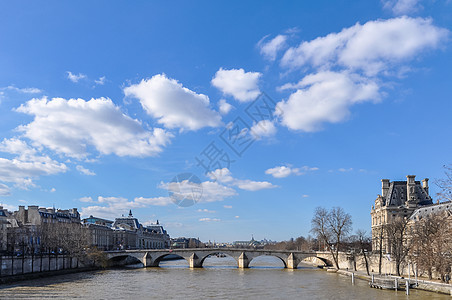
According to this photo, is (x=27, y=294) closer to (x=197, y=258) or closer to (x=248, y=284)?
(x=248, y=284)

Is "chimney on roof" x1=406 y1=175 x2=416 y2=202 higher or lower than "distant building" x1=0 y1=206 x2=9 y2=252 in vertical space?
higher

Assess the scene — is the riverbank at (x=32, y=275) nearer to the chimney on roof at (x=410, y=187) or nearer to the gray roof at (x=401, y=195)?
the gray roof at (x=401, y=195)

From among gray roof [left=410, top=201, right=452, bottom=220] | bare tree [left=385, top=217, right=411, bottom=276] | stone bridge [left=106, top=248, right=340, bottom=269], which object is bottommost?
stone bridge [left=106, top=248, right=340, bottom=269]

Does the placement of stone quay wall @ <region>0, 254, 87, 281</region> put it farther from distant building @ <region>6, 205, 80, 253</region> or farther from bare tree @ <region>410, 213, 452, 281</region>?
bare tree @ <region>410, 213, 452, 281</region>

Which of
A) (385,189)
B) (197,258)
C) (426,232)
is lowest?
(197,258)

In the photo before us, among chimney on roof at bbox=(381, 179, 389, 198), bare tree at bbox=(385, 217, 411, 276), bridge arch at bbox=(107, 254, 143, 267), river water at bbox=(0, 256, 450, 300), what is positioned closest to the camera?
river water at bbox=(0, 256, 450, 300)

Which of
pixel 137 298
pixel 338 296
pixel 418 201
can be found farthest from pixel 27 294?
pixel 418 201

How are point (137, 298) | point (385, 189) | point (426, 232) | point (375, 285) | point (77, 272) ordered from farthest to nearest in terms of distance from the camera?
point (385, 189) → point (77, 272) → point (426, 232) → point (375, 285) → point (137, 298)

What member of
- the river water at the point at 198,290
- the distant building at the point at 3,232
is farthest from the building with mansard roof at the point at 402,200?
the distant building at the point at 3,232

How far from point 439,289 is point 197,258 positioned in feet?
176

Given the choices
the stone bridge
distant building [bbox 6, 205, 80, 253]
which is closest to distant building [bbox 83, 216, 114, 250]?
distant building [bbox 6, 205, 80, 253]

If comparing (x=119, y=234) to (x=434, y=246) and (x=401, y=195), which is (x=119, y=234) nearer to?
(x=401, y=195)

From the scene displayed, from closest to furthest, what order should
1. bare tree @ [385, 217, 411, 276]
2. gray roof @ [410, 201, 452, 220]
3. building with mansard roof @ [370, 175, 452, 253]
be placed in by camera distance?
bare tree @ [385, 217, 411, 276] → gray roof @ [410, 201, 452, 220] → building with mansard roof @ [370, 175, 452, 253]

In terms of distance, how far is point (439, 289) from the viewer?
42.9 metres
